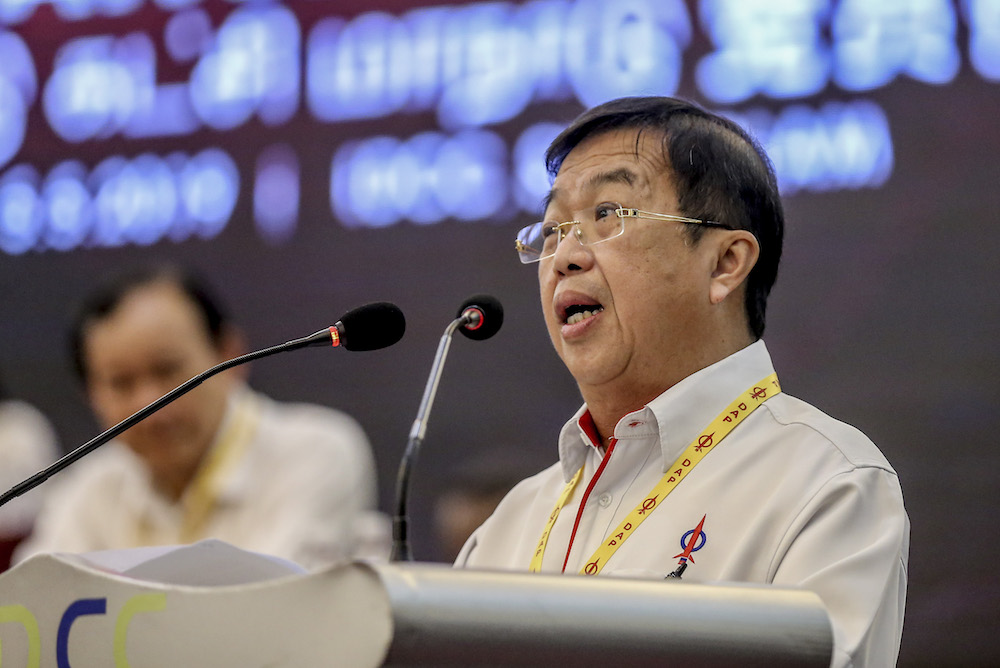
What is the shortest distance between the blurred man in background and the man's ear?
1.56 metres

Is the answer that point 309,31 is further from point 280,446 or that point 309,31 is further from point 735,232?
point 735,232

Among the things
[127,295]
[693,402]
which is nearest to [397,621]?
[693,402]

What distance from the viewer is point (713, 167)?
1869mm

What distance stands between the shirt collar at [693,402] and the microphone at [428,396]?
283 mm

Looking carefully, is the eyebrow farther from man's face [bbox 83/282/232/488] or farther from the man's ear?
man's face [bbox 83/282/232/488]

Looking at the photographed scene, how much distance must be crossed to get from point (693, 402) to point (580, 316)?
26 centimetres

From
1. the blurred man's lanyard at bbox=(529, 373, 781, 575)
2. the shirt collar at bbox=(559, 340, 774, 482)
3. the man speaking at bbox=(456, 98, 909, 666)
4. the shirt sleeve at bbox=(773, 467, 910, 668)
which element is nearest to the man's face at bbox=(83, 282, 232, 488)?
the man speaking at bbox=(456, 98, 909, 666)

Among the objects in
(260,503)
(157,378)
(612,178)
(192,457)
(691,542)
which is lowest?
(260,503)

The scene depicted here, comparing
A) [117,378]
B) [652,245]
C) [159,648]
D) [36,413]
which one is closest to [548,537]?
[652,245]

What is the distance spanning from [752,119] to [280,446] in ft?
5.58

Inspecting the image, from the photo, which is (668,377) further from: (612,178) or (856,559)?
(856,559)

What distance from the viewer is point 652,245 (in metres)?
1.82

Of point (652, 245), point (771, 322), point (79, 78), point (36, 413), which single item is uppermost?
point (79, 78)

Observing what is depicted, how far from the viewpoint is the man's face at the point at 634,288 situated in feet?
5.96
